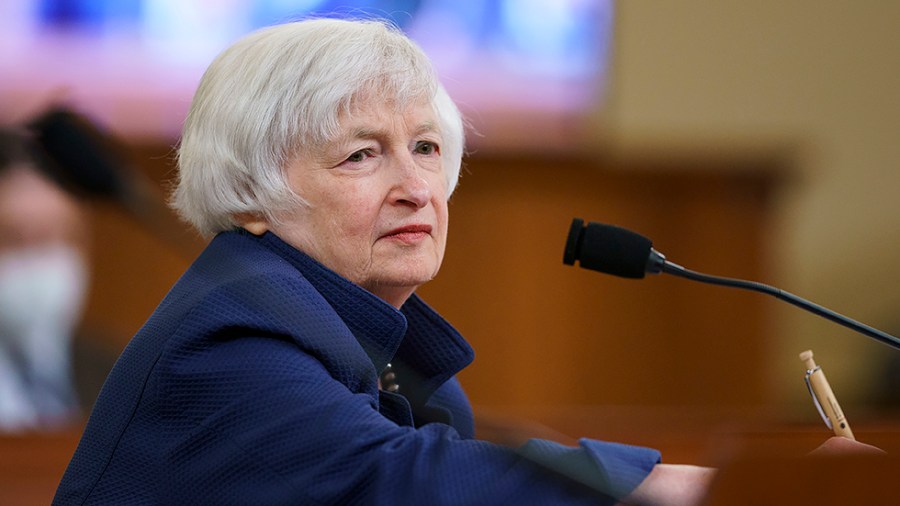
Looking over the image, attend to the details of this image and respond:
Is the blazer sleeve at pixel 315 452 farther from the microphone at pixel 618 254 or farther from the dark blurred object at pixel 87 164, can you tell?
→ the dark blurred object at pixel 87 164

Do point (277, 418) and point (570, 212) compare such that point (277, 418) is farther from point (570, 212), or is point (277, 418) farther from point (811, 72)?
point (811, 72)

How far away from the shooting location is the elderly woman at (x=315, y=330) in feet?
3.87

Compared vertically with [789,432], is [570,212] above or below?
below

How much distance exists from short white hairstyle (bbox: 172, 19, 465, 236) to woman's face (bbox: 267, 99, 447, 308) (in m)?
Result: 0.02

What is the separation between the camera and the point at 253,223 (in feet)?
5.20

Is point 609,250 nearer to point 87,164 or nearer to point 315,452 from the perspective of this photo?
point 315,452

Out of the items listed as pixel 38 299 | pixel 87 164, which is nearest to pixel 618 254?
pixel 87 164

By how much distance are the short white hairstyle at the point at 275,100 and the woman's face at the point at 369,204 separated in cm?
2

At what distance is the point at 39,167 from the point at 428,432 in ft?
3.65

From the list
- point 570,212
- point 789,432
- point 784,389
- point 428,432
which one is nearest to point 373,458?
point 428,432

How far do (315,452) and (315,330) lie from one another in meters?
0.18

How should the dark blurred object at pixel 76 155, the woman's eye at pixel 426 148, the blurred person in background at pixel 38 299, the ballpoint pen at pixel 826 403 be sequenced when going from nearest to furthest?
the ballpoint pen at pixel 826 403 → the woman's eye at pixel 426 148 → the dark blurred object at pixel 76 155 → the blurred person in background at pixel 38 299

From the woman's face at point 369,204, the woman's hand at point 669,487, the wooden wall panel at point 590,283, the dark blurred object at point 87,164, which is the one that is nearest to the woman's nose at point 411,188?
the woman's face at point 369,204

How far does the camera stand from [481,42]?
4.43 m
